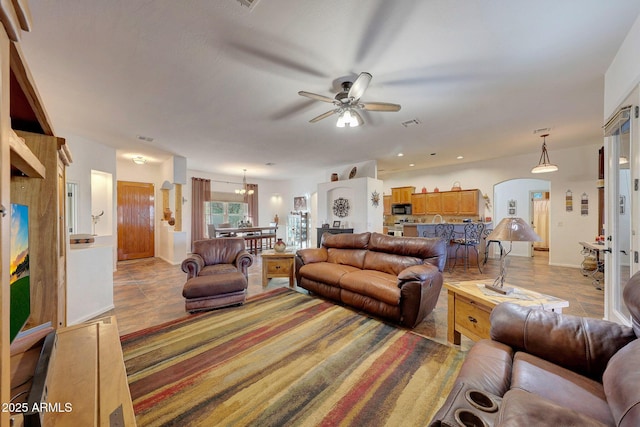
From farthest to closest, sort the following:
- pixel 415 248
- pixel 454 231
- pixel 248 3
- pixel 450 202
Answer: pixel 450 202, pixel 454 231, pixel 415 248, pixel 248 3

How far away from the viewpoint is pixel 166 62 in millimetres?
2283

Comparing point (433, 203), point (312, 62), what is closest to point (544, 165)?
point (433, 203)

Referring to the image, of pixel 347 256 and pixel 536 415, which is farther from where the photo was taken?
pixel 347 256

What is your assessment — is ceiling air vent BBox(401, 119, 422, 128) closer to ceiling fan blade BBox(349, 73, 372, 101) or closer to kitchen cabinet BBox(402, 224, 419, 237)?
ceiling fan blade BBox(349, 73, 372, 101)

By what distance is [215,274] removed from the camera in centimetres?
333

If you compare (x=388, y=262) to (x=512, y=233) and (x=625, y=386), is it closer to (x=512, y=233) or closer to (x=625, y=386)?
(x=512, y=233)

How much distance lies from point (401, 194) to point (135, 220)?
7.95m

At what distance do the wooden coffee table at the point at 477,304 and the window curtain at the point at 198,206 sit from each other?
7528 millimetres

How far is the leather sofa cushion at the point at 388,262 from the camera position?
3.12 m

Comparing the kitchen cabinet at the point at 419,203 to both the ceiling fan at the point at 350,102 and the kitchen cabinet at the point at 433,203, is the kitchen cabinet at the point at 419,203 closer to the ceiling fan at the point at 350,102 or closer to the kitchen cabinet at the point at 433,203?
the kitchen cabinet at the point at 433,203

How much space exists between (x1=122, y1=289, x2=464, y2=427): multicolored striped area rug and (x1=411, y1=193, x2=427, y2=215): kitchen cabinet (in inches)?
229

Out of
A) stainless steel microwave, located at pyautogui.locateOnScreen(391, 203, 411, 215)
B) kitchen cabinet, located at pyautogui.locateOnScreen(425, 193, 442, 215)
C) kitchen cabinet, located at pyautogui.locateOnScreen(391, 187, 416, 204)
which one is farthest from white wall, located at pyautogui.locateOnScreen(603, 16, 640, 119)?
stainless steel microwave, located at pyautogui.locateOnScreen(391, 203, 411, 215)

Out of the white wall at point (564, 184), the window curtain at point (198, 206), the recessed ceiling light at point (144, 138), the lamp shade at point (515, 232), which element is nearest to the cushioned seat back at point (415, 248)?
the lamp shade at point (515, 232)

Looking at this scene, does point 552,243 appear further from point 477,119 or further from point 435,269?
point 435,269
